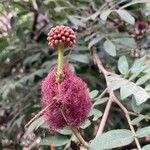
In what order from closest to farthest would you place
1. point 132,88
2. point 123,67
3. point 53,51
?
point 132,88 → point 123,67 → point 53,51

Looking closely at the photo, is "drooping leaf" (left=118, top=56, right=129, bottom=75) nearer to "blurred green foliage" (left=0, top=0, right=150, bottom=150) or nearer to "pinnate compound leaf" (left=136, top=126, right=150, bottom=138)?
"blurred green foliage" (left=0, top=0, right=150, bottom=150)

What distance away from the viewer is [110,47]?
130 cm

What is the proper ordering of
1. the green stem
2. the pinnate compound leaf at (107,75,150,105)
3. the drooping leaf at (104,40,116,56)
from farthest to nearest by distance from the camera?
the drooping leaf at (104,40,116,56) < the pinnate compound leaf at (107,75,150,105) < the green stem

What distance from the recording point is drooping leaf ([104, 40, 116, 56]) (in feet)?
4.20

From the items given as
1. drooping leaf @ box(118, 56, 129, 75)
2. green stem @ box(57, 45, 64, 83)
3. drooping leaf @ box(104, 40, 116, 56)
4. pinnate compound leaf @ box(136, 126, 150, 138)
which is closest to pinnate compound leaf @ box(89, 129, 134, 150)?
pinnate compound leaf @ box(136, 126, 150, 138)

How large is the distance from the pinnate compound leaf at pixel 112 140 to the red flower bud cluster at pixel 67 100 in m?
0.04

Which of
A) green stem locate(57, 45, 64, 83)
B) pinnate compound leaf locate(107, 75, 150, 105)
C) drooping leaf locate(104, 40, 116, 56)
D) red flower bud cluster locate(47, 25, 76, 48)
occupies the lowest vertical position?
drooping leaf locate(104, 40, 116, 56)

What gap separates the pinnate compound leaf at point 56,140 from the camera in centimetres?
100

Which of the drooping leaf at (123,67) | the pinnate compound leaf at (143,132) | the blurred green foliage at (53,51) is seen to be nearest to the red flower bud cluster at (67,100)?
the pinnate compound leaf at (143,132)

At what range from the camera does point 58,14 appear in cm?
150

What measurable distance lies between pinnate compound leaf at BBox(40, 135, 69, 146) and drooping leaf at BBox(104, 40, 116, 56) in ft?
1.11

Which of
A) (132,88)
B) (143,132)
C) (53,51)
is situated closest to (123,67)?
(132,88)

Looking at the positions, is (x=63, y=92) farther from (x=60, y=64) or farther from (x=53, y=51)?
(x=53, y=51)

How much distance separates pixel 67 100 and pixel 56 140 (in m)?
0.25
